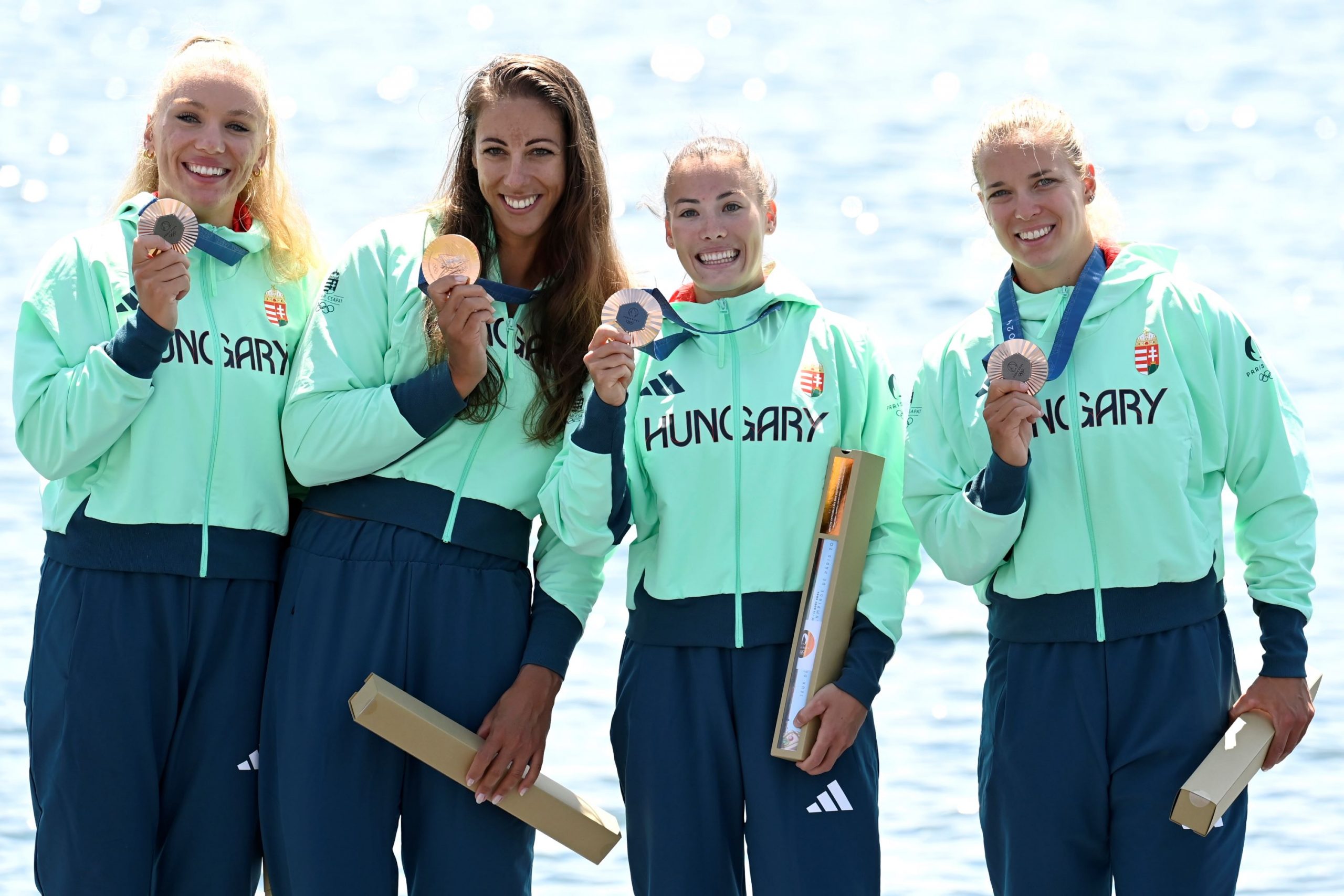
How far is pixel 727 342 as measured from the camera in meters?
4.04

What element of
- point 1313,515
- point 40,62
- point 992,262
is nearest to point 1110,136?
point 992,262

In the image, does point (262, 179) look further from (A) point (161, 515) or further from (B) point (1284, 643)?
(B) point (1284, 643)

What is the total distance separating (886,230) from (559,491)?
37.7 feet

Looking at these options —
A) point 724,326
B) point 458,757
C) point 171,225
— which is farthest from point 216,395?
point 724,326

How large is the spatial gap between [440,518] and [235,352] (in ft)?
1.93

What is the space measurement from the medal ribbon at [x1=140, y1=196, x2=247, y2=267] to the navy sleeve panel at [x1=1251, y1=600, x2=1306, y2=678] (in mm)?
2354

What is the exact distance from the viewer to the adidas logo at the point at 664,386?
4.02 m

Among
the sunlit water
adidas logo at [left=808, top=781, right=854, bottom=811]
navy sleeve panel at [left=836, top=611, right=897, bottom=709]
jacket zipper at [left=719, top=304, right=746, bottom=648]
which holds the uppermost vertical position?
the sunlit water

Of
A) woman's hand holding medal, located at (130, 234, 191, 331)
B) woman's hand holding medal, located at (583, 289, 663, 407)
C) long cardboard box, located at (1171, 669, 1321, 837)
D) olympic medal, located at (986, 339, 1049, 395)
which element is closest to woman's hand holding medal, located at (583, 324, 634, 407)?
woman's hand holding medal, located at (583, 289, 663, 407)

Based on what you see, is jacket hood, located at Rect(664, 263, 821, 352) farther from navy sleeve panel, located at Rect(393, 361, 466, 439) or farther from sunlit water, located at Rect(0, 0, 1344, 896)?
sunlit water, located at Rect(0, 0, 1344, 896)

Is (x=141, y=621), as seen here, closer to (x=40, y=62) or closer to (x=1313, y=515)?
(x=1313, y=515)

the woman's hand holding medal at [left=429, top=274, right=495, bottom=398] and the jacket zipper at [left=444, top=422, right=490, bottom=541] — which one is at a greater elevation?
the woman's hand holding medal at [left=429, top=274, right=495, bottom=398]

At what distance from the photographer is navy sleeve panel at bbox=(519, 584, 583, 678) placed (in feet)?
13.2

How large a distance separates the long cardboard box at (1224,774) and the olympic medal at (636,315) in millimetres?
1415
